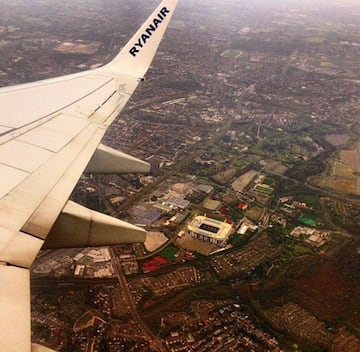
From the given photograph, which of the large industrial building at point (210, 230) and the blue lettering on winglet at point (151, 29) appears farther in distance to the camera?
the large industrial building at point (210, 230)

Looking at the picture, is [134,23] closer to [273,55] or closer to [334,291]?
[273,55]

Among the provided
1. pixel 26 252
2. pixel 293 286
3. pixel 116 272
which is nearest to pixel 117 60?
pixel 26 252

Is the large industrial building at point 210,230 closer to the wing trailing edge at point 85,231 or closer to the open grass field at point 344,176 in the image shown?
the open grass field at point 344,176

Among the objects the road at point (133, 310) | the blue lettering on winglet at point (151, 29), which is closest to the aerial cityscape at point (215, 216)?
the road at point (133, 310)

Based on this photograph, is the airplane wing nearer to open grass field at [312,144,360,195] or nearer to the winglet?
the winglet

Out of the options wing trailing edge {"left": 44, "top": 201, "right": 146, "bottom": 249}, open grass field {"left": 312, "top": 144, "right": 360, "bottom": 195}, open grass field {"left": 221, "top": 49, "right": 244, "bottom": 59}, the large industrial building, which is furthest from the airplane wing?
open grass field {"left": 221, "top": 49, "right": 244, "bottom": 59}

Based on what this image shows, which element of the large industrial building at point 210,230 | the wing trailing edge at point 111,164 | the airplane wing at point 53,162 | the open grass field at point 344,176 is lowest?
the open grass field at point 344,176
